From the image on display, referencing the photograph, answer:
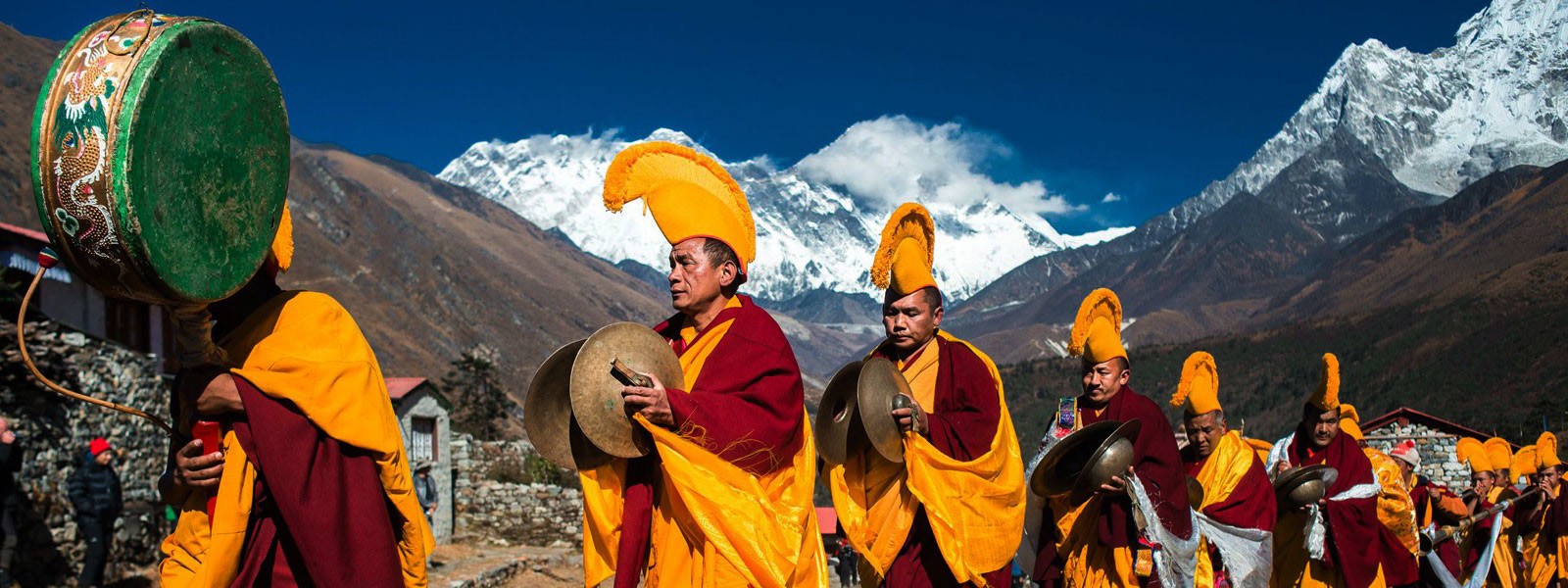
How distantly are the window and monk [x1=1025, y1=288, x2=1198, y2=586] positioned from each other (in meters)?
17.8

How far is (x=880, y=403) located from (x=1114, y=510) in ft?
6.58

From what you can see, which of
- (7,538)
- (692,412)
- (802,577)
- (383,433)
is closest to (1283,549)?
(802,577)

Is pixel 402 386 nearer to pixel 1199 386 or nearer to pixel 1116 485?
pixel 1199 386

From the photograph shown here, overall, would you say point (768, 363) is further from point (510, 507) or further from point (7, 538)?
point (510, 507)

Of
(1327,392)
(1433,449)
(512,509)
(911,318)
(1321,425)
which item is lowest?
(512,509)

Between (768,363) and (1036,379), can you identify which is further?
(1036,379)

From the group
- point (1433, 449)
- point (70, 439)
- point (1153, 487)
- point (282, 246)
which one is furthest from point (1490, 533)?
point (1433, 449)

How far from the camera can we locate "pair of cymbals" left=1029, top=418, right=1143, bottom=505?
22.8ft

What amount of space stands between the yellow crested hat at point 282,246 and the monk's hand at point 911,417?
2.83m

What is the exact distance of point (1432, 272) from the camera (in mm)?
167125

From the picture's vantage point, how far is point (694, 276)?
17.1ft

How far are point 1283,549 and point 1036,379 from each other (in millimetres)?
102241

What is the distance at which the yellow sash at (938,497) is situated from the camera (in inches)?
242

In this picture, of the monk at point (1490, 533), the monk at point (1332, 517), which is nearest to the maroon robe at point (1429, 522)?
the monk at point (1490, 533)
